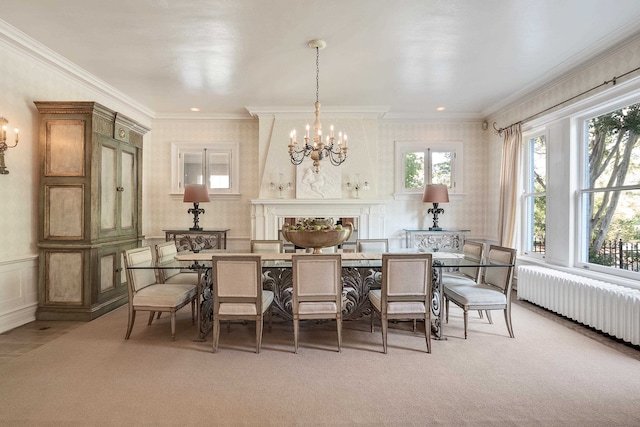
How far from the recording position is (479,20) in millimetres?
3041

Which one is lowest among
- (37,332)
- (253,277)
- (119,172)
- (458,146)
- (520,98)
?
(37,332)

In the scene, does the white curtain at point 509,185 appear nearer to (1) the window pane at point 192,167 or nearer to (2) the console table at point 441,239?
(2) the console table at point 441,239

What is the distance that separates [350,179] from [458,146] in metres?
2.14

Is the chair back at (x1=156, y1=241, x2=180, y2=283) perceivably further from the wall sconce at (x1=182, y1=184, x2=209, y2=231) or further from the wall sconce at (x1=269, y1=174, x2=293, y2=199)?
the wall sconce at (x1=269, y1=174, x2=293, y2=199)

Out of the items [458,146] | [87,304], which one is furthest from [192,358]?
[458,146]

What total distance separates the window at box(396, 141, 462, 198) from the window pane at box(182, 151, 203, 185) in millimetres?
3657

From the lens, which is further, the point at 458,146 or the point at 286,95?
the point at 458,146

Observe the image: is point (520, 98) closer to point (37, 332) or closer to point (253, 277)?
point (253, 277)

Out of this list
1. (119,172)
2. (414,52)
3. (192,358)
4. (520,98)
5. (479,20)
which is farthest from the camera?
(520,98)

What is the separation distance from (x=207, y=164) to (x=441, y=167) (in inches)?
170

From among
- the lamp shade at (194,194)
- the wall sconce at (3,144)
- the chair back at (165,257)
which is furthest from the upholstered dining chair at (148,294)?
the lamp shade at (194,194)

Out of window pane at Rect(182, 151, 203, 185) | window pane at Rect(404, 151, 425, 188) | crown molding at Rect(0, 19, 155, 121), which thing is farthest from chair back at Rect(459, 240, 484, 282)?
crown molding at Rect(0, 19, 155, 121)

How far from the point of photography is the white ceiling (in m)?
2.88

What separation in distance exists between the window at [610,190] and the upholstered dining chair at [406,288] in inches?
91.4
